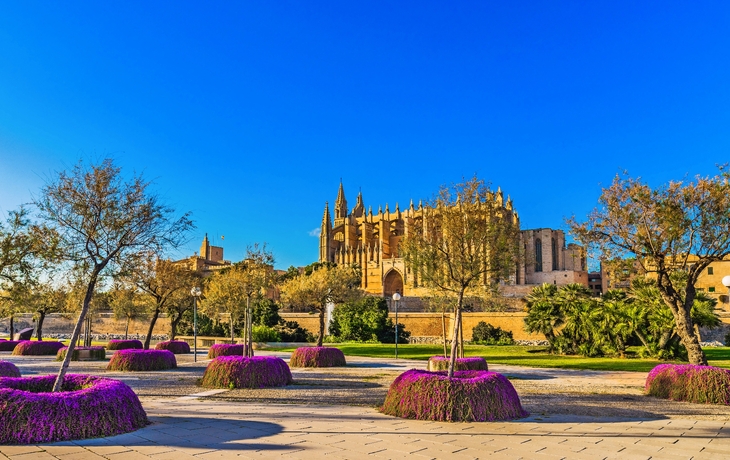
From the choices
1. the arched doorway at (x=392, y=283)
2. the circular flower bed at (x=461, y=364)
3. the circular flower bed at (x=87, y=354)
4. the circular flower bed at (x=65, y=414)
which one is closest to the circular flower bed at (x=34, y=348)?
the circular flower bed at (x=87, y=354)

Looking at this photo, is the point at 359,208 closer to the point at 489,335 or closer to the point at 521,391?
the point at 489,335

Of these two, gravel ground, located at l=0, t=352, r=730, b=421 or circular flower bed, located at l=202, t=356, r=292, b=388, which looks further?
circular flower bed, located at l=202, t=356, r=292, b=388

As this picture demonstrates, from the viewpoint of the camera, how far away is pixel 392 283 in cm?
8262

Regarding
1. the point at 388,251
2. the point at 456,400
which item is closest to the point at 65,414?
the point at 456,400

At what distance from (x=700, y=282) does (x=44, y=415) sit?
206ft

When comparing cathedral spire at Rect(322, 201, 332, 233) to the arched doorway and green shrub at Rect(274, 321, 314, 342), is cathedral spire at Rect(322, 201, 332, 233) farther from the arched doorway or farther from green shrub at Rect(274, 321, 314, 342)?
green shrub at Rect(274, 321, 314, 342)

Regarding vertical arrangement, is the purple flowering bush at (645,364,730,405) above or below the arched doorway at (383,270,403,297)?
below

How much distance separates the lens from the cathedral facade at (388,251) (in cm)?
7719

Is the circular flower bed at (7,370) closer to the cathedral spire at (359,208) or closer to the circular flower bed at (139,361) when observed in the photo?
the circular flower bed at (139,361)

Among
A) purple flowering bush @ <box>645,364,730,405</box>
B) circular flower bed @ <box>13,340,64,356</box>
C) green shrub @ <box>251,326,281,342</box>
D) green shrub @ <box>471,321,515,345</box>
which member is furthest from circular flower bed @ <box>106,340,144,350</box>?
green shrub @ <box>471,321,515,345</box>

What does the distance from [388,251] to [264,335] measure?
202ft

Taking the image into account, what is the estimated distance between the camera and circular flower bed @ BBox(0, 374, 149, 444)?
5805 mm

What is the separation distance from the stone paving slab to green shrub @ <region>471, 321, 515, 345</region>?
3022cm

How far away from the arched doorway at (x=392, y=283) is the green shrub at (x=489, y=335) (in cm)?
4218
